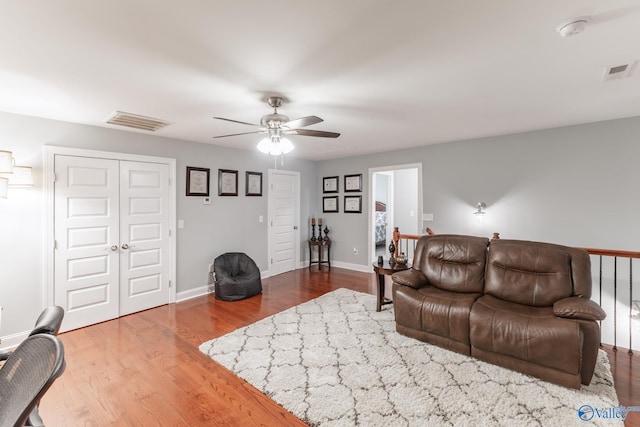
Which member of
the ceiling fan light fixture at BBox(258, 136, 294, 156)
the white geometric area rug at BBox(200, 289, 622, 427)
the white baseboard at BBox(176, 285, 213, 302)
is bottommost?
the white geometric area rug at BBox(200, 289, 622, 427)

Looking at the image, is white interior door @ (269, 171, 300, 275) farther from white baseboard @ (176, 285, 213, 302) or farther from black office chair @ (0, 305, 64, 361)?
black office chair @ (0, 305, 64, 361)

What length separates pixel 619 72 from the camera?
216cm

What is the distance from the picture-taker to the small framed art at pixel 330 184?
6258 millimetres

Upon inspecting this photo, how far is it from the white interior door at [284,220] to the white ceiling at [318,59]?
250cm

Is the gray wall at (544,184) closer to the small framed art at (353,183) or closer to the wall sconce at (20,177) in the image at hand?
A: the small framed art at (353,183)

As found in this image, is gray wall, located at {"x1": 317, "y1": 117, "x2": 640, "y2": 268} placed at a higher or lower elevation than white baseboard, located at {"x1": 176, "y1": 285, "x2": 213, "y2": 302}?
higher

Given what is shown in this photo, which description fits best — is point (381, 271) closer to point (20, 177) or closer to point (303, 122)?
point (303, 122)

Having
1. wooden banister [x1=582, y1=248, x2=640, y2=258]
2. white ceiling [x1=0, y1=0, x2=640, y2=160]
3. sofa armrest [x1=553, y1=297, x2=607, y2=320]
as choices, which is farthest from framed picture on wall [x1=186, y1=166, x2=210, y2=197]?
wooden banister [x1=582, y1=248, x2=640, y2=258]

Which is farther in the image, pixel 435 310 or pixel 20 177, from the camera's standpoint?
pixel 20 177

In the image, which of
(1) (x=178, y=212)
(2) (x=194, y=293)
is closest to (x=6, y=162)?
(1) (x=178, y=212)

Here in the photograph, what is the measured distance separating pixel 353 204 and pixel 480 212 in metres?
2.42

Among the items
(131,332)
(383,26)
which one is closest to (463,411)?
(383,26)

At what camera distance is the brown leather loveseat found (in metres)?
2.13

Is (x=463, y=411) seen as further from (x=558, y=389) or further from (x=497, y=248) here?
(x=497, y=248)
